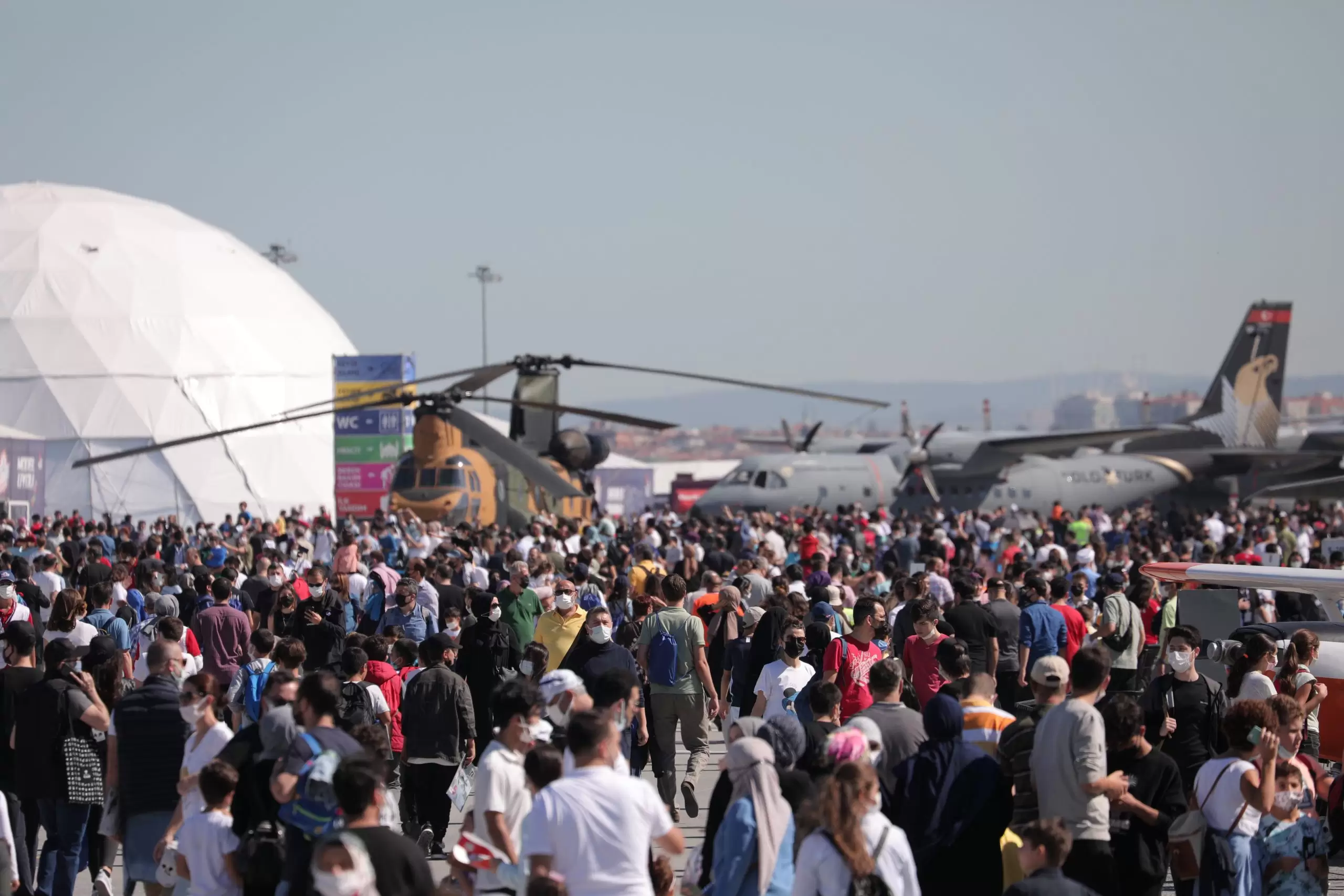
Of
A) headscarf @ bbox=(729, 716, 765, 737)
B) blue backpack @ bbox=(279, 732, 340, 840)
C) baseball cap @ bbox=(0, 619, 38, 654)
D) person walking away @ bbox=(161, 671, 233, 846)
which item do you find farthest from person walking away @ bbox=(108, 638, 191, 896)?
headscarf @ bbox=(729, 716, 765, 737)

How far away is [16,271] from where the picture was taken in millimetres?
50750

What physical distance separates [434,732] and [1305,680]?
4.78 m

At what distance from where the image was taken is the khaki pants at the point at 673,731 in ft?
29.9

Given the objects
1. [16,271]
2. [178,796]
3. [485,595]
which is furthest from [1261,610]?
[16,271]

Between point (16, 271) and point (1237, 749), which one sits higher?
point (16, 271)

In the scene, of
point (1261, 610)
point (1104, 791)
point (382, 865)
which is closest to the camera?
point (382, 865)

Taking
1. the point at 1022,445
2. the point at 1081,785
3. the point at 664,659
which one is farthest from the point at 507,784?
the point at 1022,445

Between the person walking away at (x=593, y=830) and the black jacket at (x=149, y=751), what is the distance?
2.43 meters

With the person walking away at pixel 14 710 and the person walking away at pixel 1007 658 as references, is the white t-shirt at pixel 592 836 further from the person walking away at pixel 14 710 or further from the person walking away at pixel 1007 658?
the person walking away at pixel 1007 658

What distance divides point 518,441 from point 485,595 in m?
17.9

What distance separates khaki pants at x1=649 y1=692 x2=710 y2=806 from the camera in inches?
359

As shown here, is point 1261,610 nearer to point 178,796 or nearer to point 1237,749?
point 1237,749

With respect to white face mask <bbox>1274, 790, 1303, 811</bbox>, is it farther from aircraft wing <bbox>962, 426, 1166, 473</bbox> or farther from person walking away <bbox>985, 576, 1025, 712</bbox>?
aircraft wing <bbox>962, 426, 1166, 473</bbox>

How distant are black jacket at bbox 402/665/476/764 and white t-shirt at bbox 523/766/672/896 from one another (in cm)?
346
